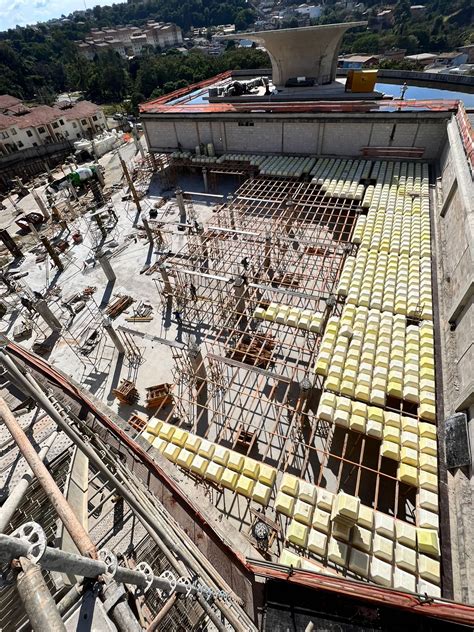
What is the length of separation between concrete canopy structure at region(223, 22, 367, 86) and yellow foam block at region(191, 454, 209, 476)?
158ft

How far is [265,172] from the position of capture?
3800 centimetres

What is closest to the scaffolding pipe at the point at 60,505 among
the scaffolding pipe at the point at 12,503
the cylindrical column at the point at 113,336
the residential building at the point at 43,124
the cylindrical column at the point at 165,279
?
the scaffolding pipe at the point at 12,503

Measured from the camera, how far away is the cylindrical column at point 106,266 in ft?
88.8

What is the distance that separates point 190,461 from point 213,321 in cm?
1178

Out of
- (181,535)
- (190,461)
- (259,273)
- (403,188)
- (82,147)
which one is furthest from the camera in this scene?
(82,147)

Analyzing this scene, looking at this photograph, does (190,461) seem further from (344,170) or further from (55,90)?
(55,90)

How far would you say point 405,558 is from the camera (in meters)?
11.1

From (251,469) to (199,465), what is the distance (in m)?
2.41

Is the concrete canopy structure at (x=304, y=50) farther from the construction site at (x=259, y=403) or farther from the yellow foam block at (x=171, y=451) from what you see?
the yellow foam block at (x=171, y=451)

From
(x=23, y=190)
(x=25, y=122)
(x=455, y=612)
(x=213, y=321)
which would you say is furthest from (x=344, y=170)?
(x=25, y=122)

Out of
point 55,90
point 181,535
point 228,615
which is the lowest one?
point 55,90

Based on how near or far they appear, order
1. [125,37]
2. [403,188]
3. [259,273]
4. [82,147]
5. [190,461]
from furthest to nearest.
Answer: [125,37], [82,147], [403,188], [259,273], [190,461]

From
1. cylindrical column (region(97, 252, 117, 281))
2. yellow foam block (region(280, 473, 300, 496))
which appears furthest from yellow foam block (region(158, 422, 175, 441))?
cylindrical column (region(97, 252, 117, 281))

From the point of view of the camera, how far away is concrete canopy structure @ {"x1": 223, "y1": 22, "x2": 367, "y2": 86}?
39.4 m
